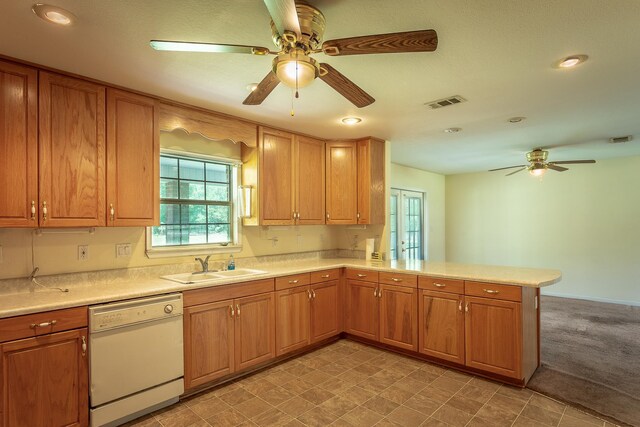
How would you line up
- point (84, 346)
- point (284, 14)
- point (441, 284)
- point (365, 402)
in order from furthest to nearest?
point (441, 284)
point (365, 402)
point (84, 346)
point (284, 14)

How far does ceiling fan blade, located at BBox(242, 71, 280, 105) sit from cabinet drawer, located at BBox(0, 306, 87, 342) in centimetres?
171

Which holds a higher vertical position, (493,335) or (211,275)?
(211,275)

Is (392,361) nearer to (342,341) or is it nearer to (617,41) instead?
(342,341)

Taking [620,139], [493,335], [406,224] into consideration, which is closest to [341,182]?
[493,335]

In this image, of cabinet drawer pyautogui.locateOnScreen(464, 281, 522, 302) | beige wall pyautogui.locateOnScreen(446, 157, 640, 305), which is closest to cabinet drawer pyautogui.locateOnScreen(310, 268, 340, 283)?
cabinet drawer pyautogui.locateOnScreen(464, 281, 522, 302)

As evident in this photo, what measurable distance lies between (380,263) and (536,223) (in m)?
4.04

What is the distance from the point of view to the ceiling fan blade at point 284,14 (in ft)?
4.20

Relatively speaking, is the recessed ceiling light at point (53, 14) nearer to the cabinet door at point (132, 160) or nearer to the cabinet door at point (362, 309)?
the cabinet door at point (132, 160)

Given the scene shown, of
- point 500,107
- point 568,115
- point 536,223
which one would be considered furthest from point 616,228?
point 500,107

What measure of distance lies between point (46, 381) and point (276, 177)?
2.52 metres

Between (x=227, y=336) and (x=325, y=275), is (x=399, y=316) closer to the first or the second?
(x=325, y=275)

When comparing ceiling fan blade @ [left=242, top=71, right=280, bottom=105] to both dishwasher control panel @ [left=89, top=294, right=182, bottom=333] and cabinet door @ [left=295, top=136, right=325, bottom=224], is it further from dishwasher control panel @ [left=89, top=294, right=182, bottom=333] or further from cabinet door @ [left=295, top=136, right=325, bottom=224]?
cabinet door @ [left=295, top=136, right=325, bottom=224]

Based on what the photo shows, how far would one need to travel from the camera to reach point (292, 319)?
3.47 m

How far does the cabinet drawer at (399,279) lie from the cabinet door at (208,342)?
1608 millimetres
